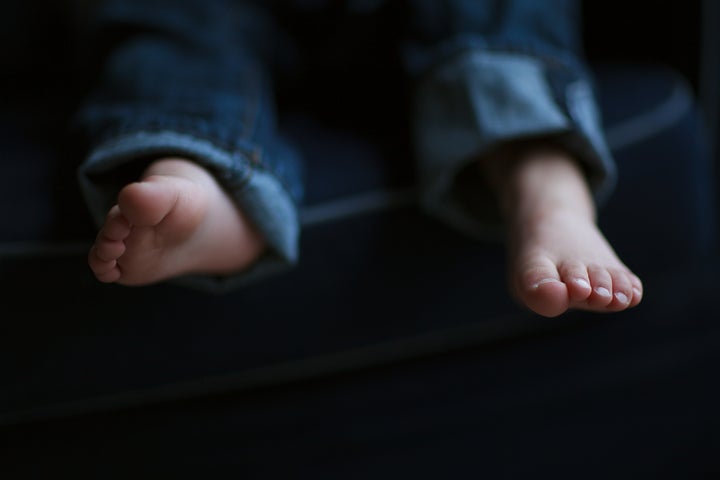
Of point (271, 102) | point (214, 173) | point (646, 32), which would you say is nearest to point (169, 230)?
point (214, 173)

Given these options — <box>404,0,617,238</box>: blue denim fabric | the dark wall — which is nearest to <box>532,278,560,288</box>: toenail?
<box>404,0,617,238</box>: blue denim fabric

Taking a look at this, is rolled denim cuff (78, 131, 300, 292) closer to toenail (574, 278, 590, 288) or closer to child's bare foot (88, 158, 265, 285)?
child's bare foot (88, 158, 265, 285)

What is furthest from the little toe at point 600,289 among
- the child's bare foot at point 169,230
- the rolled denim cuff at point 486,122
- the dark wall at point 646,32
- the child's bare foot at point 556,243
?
the dark wall at point 646,32

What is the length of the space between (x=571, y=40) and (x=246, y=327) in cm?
41

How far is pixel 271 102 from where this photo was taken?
0.68 m

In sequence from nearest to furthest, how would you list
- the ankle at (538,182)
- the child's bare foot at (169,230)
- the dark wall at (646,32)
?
the child's bare foot at (169,230), the ankle at (538,182), the dark wall at (646,32)

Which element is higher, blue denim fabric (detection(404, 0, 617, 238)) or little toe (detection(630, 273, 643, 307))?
blue denim fabric (detection(404, 0, 617, 238))

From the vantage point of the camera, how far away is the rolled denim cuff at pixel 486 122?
1.93ft

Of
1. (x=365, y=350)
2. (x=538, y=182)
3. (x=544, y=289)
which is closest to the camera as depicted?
(x=544, y=289)

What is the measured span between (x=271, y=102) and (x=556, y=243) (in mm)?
313

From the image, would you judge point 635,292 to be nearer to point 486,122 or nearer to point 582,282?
point 582,282

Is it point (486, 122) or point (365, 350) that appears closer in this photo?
point (486, 122)

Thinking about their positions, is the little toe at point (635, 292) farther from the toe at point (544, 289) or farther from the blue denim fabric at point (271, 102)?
the blue denim fabric at point (271, 102)

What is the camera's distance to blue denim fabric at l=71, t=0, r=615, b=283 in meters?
0.55
